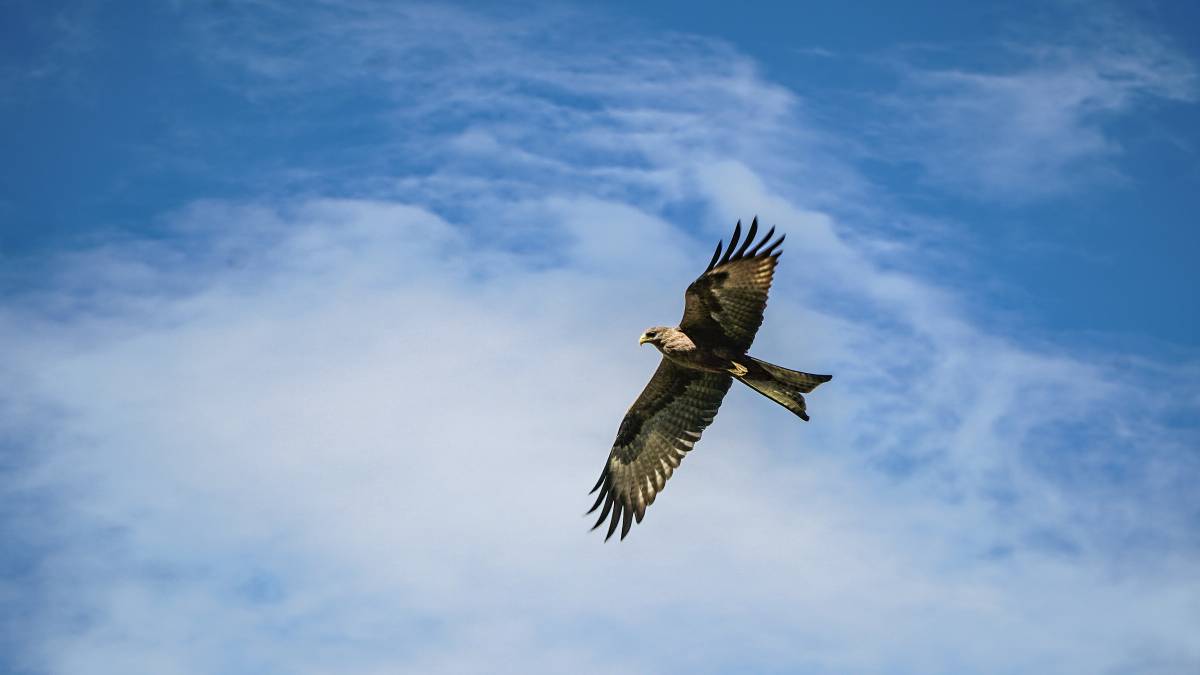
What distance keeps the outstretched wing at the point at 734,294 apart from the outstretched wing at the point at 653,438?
5.08ft

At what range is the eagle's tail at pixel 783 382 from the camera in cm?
1439

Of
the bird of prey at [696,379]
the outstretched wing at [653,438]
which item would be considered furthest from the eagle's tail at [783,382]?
the outstretched wing at [653,438]

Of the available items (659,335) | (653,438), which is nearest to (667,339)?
(659,335)

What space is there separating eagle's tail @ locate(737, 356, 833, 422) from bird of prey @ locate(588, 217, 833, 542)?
1 centimetres

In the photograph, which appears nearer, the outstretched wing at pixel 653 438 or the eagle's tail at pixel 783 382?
the eagle's tail at pixel 783 382

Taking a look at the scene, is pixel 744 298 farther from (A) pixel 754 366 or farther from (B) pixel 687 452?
(B) pixel 687 452

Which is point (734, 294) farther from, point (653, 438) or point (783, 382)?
point (653, 438)

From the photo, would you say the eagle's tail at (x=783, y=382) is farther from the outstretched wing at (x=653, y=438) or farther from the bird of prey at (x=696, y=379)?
the outstretched wing at (x=653, y=438)

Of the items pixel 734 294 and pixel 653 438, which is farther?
pixel 653 438

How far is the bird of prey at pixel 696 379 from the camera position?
47.1 feet

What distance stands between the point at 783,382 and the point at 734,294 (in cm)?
119

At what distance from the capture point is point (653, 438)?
55.5 feet

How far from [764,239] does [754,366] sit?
1.55 m

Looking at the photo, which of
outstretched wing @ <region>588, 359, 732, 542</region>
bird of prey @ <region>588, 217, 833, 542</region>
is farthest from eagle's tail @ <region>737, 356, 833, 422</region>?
outstretched wing @ <region>588, 359, 732, 542</region>
